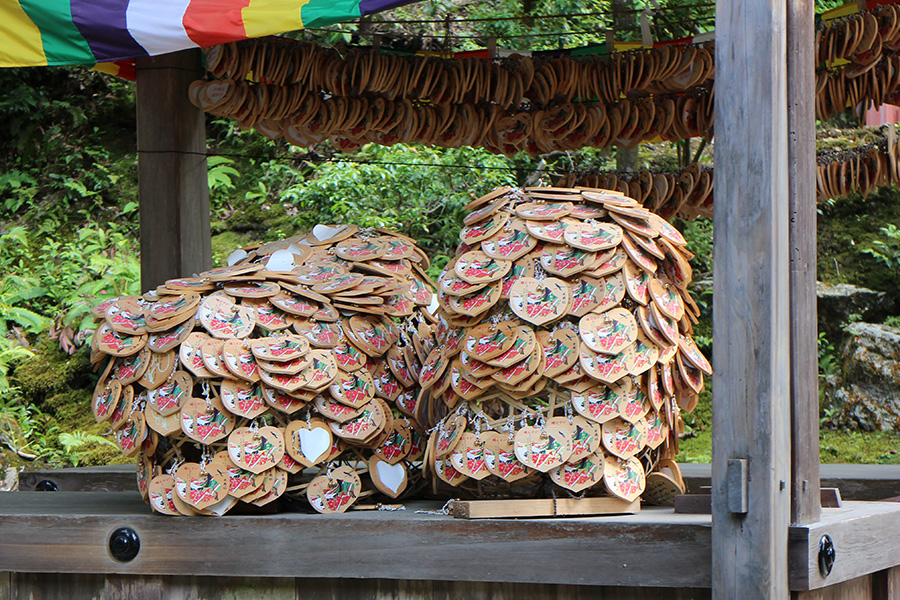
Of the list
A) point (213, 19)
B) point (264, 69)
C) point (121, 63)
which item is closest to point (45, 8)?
point (213, 19)

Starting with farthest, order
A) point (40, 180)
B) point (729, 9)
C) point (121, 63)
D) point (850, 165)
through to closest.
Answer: point (40, 180)
point (121, 63)
point (850, 165)
point (729, 9)

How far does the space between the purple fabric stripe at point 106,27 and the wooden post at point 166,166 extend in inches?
22.3

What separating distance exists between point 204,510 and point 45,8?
164cm

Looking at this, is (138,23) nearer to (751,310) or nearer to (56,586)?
→ (56,586)

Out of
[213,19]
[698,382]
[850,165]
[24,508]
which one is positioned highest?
[213,19]

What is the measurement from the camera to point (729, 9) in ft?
6.64

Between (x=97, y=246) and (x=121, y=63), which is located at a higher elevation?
(x=121, y=63)

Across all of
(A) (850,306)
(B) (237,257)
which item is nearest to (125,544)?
(B) (237,257)

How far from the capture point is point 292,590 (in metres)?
2.34

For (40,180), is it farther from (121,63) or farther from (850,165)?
(850,165)

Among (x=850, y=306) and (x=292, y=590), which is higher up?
(x=850, y=306)

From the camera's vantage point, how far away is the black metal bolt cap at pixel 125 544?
7.79ft

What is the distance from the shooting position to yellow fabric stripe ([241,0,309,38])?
270cm

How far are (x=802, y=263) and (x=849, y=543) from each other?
67 centimetres
